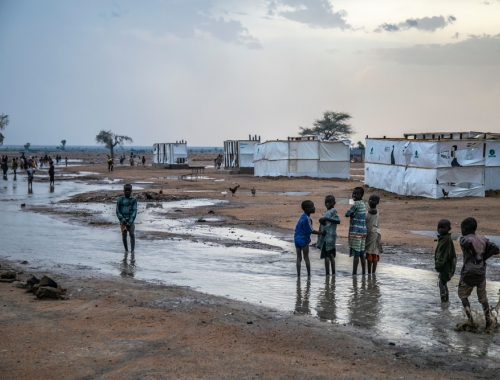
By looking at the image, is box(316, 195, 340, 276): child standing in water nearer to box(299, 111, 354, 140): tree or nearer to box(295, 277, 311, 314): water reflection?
box(295, 277, 311, 314): water reflection

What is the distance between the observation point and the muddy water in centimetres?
662

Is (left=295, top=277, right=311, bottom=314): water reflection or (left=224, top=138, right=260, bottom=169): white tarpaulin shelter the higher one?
(left=224, top=138, right=260, bottom=169): white tarpaulin shelter

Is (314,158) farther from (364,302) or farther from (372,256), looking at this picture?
(364,302)

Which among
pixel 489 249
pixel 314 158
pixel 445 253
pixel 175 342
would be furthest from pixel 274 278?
pixel 314 158

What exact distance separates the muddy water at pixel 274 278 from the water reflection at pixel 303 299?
0.01m

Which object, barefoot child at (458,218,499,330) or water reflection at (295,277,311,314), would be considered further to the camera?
water reflection at (295,277,311,314)

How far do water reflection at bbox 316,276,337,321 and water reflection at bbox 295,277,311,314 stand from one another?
6.2 inches

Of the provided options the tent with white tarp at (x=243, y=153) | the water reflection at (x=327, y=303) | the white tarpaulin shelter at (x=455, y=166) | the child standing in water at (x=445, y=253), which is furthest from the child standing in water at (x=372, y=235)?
the tent with white tarp at (x=243, y=153)

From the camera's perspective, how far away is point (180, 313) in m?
7.05

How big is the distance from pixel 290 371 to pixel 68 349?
2244 millimetres

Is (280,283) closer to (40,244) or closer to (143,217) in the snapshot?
(40,244)

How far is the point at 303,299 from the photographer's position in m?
8.00

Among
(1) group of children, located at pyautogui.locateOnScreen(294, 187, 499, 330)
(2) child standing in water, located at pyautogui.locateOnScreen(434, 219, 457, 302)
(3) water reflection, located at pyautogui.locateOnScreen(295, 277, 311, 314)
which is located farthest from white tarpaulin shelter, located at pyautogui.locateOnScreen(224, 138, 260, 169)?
(2) child standing in water, located at pyautogui.locateOnScreen(434, 219, 457, 302)

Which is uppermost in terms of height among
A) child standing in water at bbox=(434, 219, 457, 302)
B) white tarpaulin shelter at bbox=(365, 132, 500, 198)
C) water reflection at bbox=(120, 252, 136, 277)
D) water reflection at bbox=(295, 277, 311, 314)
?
white tarpaulin shelter at bbox=(365, 132, 500, 198)
